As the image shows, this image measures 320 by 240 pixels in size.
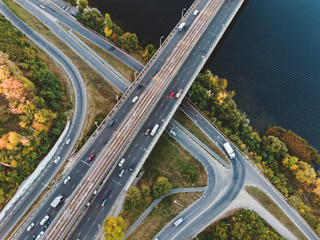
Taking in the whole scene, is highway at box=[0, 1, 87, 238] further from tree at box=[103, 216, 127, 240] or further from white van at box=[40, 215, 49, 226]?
tree at box=[103, 216, 127, 240]

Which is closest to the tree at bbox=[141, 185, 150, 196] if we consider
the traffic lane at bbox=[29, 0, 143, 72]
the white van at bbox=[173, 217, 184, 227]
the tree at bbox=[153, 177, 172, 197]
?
the tree at bbox=[153, 177, 172, 197]

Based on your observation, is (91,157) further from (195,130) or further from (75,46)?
(75,46)

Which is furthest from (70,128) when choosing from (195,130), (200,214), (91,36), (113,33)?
(200,214)

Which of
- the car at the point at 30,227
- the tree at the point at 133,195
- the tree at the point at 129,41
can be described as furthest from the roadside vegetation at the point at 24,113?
the tree at the point at 129,41

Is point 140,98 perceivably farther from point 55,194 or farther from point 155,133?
point 55,194

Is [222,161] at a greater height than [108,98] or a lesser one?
greater

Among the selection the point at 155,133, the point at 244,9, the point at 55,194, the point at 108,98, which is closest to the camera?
the point at 55,194

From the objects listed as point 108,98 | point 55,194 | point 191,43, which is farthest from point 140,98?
point 55,194
